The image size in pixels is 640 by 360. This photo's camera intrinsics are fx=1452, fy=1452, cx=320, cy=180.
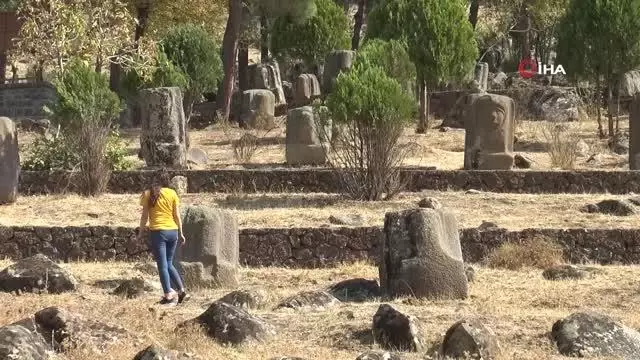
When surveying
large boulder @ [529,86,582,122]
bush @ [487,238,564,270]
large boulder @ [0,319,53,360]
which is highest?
large boulder @ [529,86,582,122]

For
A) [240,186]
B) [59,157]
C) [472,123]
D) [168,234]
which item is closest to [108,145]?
[59,157]

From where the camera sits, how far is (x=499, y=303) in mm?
13492

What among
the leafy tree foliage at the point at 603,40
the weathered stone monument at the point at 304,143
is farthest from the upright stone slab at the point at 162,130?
the leafy tree foliage at the point at 603,40

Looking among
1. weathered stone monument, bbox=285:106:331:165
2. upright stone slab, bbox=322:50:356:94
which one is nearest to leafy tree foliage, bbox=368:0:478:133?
upright stone slab, bbox=322:50:356:94

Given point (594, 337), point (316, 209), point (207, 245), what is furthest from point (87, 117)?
point (594, 337)

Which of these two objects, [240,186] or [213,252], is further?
[240,186]

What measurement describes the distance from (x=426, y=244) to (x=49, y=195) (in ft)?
34.4

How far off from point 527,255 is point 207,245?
3810mm

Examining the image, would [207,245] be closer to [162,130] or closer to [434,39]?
[162,130]

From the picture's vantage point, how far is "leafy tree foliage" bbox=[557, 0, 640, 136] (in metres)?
29.8

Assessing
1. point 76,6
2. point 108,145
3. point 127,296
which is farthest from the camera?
point 76,6

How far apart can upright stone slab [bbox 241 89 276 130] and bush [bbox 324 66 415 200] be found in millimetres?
12450

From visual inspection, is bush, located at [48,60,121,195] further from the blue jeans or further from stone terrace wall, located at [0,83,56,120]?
stone terrace wall, located at [0,83,56,120]

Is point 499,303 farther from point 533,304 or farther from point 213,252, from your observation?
point 213,252
